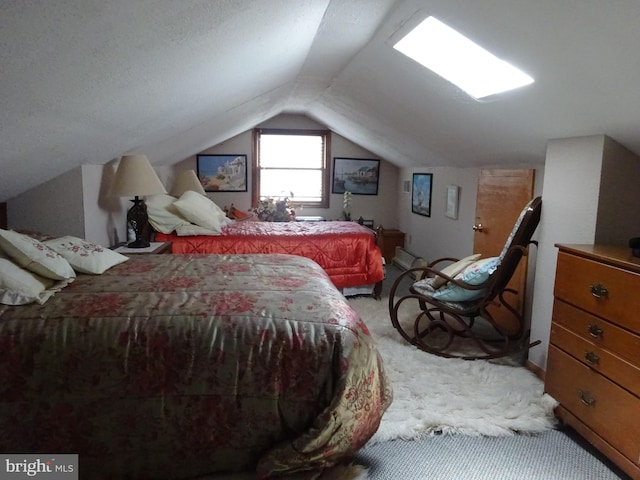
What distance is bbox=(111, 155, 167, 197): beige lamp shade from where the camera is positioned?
3.25 meters

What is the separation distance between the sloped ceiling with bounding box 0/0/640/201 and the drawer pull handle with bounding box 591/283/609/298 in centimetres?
78

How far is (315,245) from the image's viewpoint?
4141mm

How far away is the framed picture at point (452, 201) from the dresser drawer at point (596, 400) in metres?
2.45

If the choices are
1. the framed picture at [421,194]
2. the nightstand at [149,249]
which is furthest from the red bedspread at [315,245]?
the framed picture at [421,194]

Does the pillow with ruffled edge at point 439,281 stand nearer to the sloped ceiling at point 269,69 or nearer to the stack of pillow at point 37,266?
the sloped ceiling at point 269,69

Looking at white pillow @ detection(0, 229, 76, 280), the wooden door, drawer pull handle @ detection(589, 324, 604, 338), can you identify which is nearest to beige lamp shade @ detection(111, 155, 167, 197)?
white pillow @ detection(0, 229, 76, 280)

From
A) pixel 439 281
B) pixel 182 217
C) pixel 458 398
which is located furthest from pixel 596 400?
pixel 182 217

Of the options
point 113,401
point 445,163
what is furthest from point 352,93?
point 113,401

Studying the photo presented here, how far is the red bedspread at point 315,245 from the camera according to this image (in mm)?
4008

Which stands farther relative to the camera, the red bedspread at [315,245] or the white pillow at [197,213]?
the white pillow at [197,213]

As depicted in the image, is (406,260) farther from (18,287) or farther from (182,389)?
(18,287)

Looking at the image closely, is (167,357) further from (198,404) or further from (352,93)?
Answer: (352,93)

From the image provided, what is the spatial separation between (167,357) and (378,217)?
5346 mm

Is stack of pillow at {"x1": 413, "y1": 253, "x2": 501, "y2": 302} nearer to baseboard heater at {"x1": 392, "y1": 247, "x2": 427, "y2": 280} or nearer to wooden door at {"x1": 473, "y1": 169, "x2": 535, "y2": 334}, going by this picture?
wooden door at {"x1": 473, "y1": 169, "x2": 535, "y2": 334}
